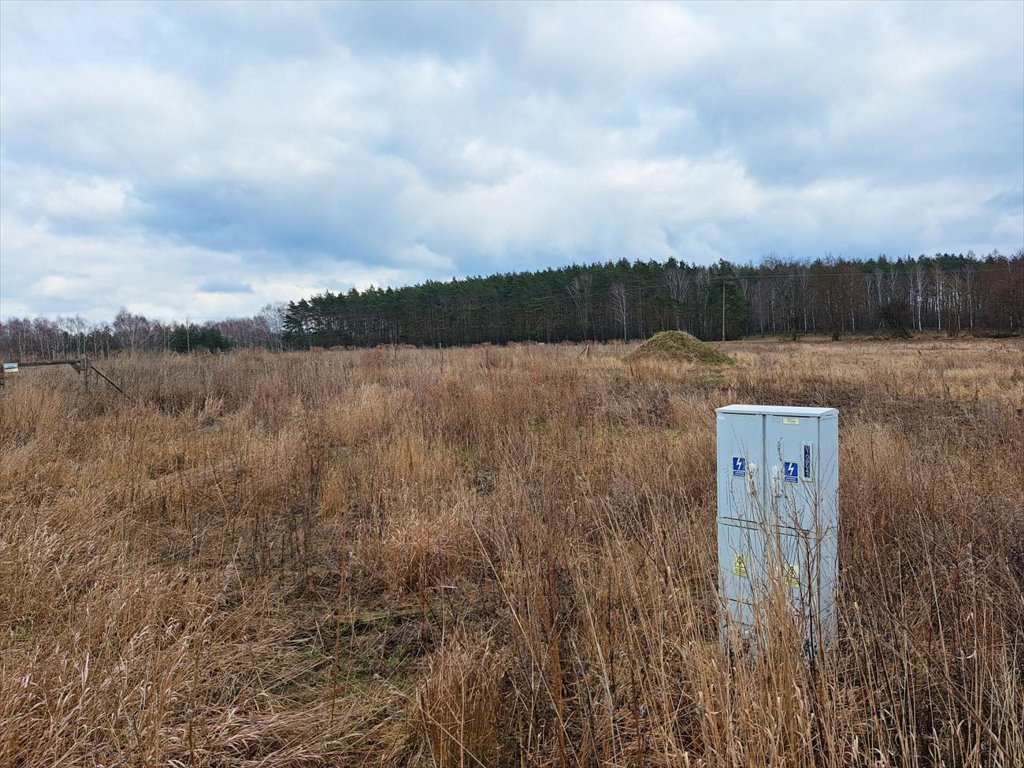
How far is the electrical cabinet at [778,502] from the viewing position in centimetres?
205

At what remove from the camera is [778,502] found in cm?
221

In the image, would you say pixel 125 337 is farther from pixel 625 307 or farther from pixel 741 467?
pixel 625 307

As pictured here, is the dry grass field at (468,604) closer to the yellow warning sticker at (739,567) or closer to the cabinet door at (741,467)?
the yellow warning sticker at (739,567)

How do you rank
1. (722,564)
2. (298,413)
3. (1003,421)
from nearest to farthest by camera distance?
(722,564) → (1003,421) → (298,413)

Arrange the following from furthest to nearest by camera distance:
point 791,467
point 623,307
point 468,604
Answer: point 623,307 < point 468,604 < point 791,467

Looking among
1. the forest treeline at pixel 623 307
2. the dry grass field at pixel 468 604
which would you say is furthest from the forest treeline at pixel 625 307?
the dry grass field at pixel 468 604

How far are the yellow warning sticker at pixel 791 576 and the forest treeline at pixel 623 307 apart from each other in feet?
173

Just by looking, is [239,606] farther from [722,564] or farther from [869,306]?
[869,306]

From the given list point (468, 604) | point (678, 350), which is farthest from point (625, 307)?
point (468, 604)

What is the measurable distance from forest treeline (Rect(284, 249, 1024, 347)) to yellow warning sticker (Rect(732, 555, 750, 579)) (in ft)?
172

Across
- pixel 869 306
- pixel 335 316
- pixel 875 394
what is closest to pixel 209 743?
pixel 875 394

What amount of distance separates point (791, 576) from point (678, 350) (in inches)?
658

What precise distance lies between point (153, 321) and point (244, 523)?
113ft

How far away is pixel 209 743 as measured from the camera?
181 cm
